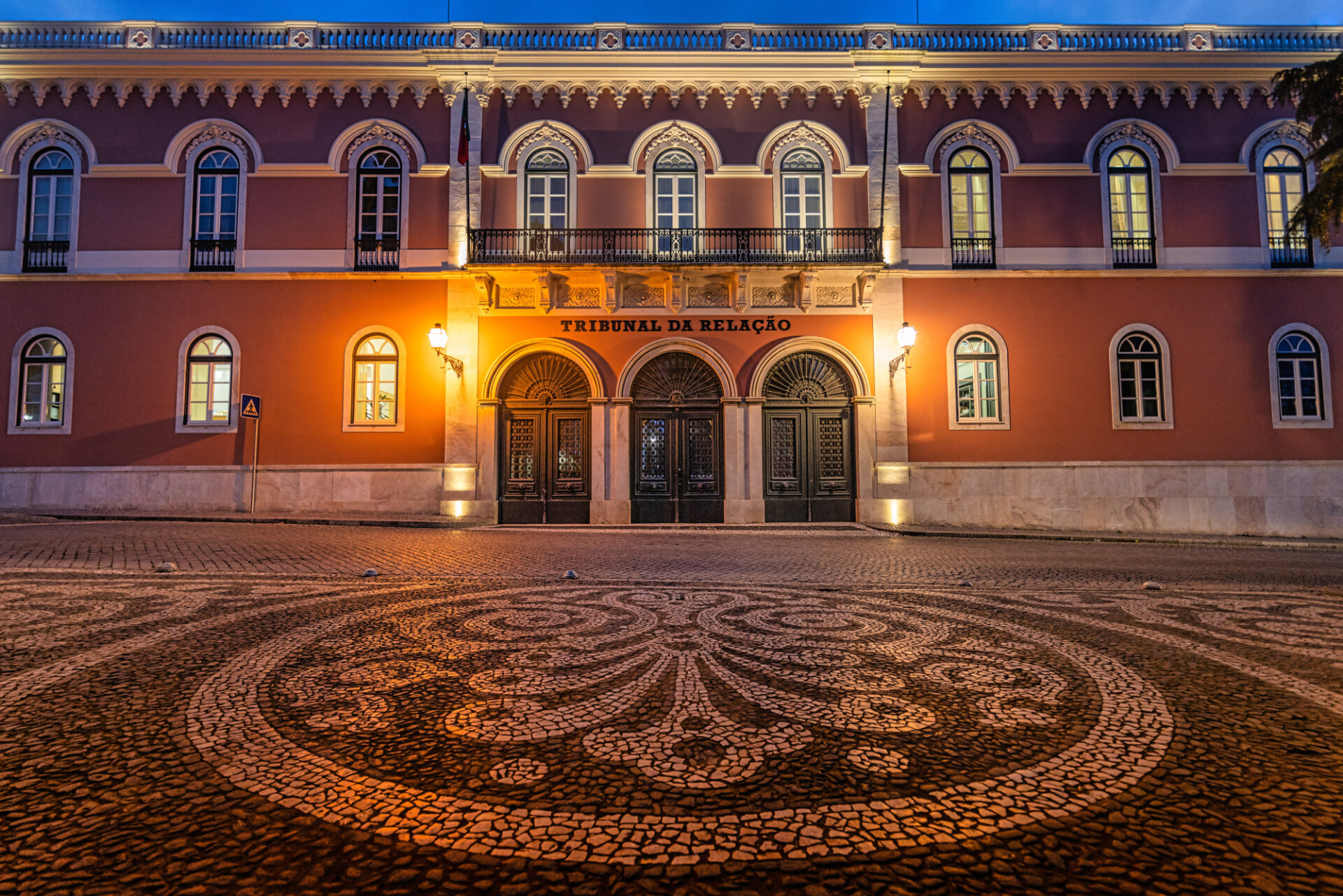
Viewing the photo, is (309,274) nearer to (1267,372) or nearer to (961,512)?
(961,512)

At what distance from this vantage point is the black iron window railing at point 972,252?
14477 mm

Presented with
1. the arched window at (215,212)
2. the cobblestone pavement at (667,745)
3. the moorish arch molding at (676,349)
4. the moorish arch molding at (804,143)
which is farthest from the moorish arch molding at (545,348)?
the cobblestone pavement at (667,745)

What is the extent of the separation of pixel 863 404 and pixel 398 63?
1326 centimetres

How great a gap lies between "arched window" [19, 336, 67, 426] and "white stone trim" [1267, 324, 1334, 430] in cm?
2739

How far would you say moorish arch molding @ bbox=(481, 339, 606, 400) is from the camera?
14.1 m

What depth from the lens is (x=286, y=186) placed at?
14.4m

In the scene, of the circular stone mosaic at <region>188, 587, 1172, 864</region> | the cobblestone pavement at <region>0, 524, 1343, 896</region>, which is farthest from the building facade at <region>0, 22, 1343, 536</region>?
the circular stone mosaic at <region>188, 587, 1172, 864</region>

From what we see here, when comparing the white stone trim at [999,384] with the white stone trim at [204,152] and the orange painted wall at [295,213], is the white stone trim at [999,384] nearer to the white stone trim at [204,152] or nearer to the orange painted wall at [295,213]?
the orange painted wall at [295,213]

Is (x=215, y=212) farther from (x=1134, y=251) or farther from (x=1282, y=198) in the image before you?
(x=1282, y=198)

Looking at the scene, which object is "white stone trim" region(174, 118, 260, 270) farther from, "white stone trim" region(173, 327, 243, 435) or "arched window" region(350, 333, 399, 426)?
"arched window" region(350, 333, 399, 426)

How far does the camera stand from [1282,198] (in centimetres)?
1460

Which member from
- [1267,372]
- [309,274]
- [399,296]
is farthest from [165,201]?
[1267,372]

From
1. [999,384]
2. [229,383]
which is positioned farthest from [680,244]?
[229,383]

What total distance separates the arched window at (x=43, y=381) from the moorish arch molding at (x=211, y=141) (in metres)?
4.97
